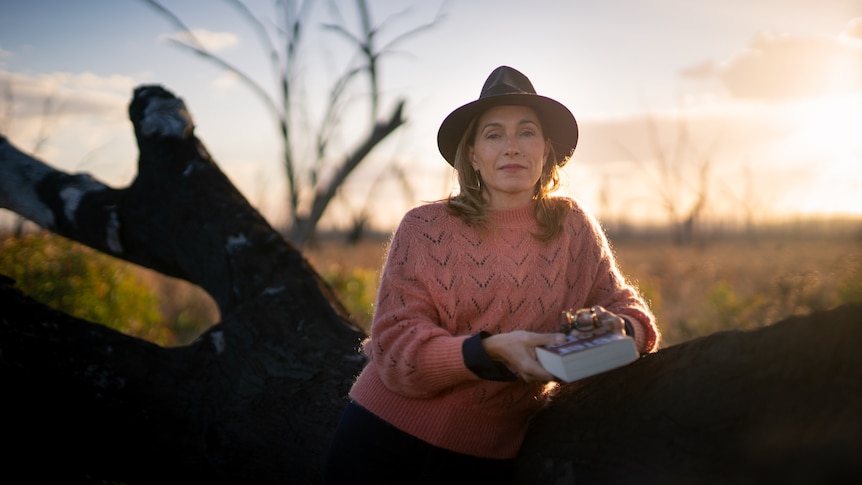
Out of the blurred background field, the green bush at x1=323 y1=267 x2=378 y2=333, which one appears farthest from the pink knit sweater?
the green bush at x1=323 y1=267 x2=378 y2=333

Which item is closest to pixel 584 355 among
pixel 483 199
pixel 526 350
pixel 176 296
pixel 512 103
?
pixel 526 350

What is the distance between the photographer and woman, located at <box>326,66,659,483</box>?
2.39 meters

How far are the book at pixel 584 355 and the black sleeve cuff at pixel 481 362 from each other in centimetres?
19

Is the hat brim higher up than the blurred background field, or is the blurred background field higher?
the hat brim

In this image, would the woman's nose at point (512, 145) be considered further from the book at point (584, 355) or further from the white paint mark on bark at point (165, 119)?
the white paint mark on bark at point (165, 119)

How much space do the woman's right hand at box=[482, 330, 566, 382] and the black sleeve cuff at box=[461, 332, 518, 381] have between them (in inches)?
2.6

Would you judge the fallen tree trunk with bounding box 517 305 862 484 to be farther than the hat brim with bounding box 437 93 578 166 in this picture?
No

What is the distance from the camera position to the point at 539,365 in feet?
6.53

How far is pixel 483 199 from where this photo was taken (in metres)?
2.68

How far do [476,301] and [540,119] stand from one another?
750mm

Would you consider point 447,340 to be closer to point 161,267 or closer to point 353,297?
point 161,267

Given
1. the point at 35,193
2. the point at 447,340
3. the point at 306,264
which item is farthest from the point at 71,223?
the point at 447,340

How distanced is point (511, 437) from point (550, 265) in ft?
1.94

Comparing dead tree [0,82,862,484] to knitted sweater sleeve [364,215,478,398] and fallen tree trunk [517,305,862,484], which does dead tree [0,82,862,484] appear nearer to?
fallen tree trunk [517,305,862,484]
